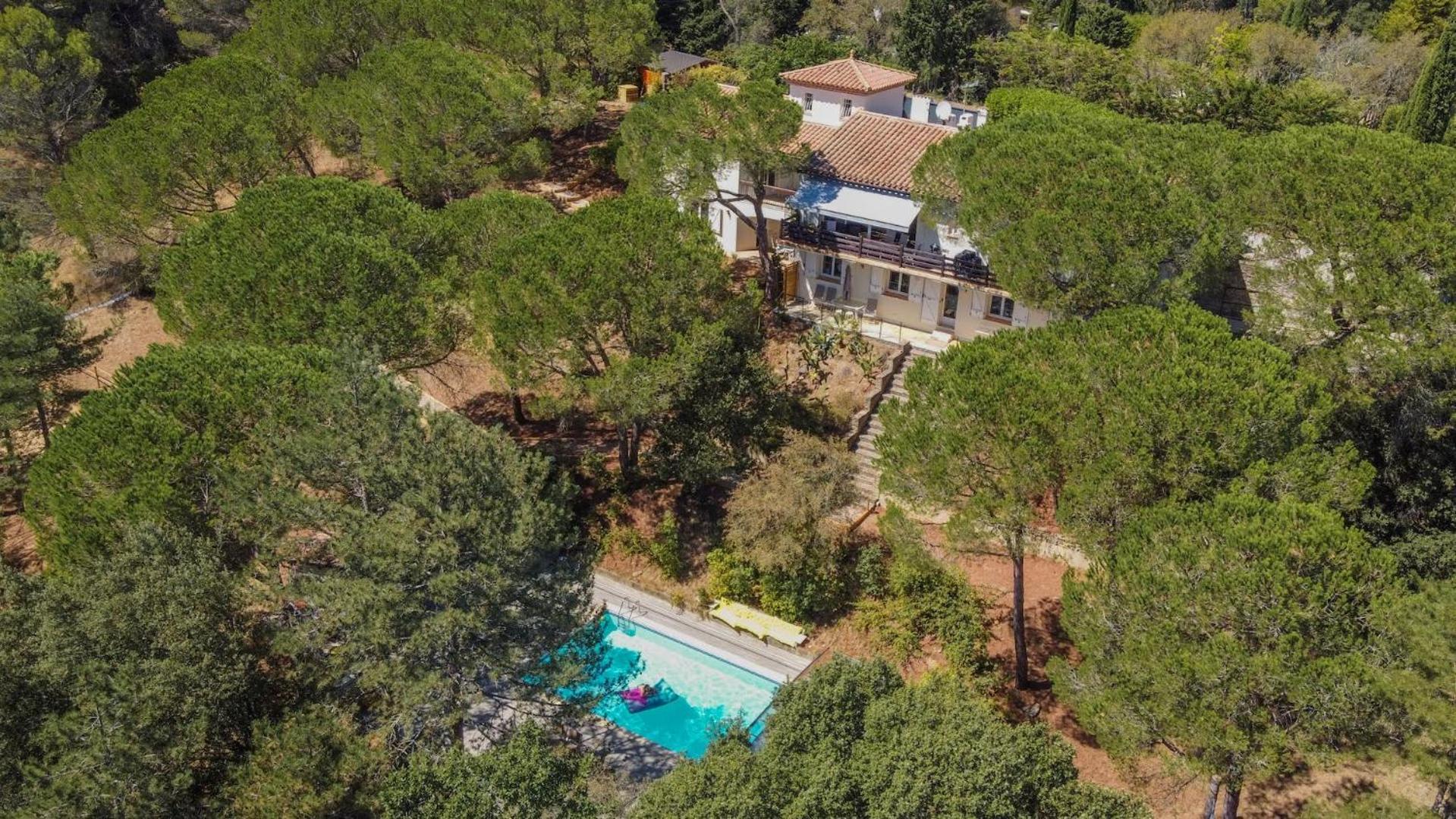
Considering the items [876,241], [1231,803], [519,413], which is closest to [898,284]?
[876,241]

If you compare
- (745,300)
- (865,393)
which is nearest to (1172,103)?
(865,393)

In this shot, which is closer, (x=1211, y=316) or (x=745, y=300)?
(x=1211, y=316)

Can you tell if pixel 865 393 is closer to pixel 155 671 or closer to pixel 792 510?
pixel 792 510

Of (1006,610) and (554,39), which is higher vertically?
(554,39)

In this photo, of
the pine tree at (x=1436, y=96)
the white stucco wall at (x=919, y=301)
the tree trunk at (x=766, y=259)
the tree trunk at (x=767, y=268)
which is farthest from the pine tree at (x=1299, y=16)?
the tree trunk at (x=767, y=268)

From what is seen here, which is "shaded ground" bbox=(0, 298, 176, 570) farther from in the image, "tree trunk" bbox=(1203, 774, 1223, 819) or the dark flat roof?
"tree trunk" bbox=(1203, 774, 1223, 819)

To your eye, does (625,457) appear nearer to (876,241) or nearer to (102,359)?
(876,241)

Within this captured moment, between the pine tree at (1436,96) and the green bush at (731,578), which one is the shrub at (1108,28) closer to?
the pine tree at (1436,96)
